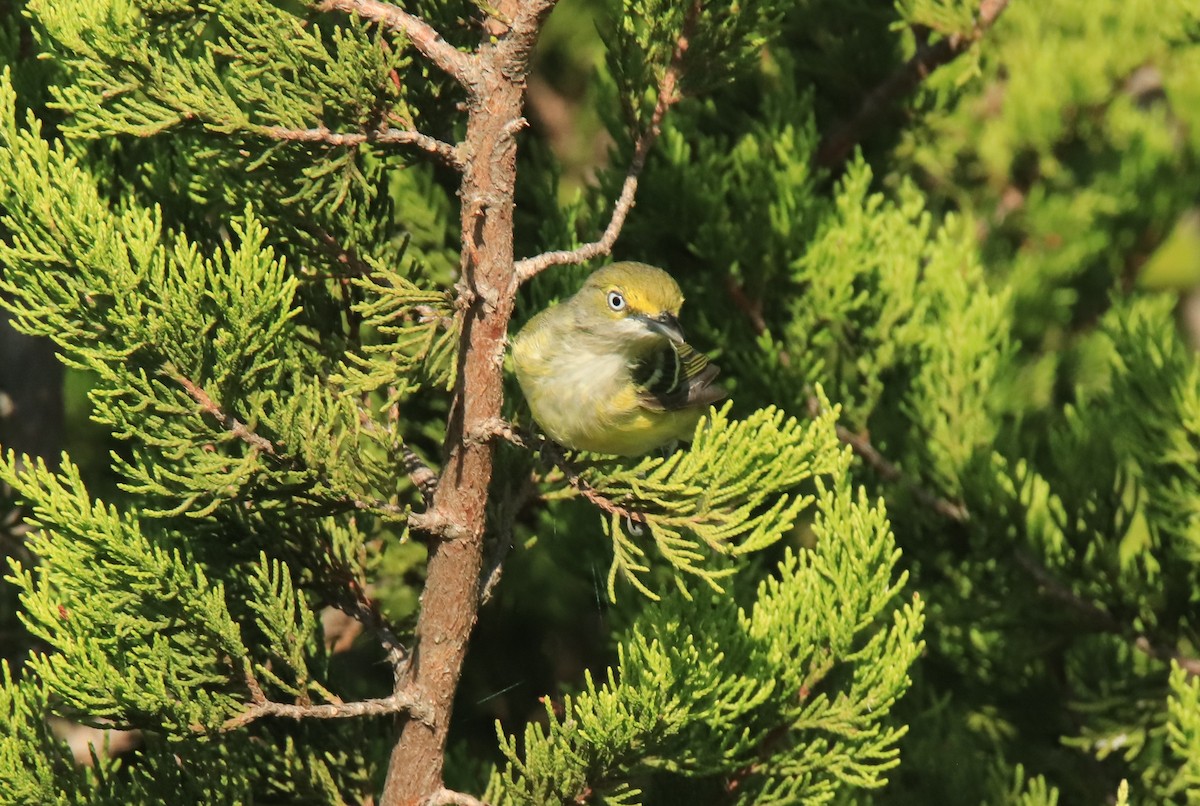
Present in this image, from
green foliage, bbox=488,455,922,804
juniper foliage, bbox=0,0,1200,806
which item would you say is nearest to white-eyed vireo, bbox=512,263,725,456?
juniper foliage, bbox=0,0,1200,806

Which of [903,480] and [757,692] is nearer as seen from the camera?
[757,692]

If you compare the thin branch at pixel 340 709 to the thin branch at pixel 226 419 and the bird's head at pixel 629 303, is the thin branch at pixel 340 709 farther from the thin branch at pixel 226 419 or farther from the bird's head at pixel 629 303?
the bird's head at pixel 629 303

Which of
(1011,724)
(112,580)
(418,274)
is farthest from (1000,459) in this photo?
(112,580)

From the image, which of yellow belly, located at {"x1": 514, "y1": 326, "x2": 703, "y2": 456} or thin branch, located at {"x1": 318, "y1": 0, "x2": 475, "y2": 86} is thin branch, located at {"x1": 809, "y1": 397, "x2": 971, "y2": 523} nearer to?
yellow belly, located at {"x1": 514, "y1": 326, "x2": 703, "y2": 456}

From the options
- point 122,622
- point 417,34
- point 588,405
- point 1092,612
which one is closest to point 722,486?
point 588,405

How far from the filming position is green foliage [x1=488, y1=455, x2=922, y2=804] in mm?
2516

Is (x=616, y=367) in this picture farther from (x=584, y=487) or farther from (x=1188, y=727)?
(x=1188, y=727)

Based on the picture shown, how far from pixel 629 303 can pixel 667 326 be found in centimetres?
14

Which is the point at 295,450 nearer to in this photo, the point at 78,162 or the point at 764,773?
the point at 78,162

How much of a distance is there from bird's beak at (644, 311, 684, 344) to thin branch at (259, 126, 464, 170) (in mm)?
689

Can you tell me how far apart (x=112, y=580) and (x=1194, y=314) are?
6106 millimetres

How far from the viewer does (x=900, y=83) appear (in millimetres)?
3746

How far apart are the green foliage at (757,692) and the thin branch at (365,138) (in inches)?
38.3

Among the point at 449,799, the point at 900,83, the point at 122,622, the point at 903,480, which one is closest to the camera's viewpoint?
the point at 122,622
